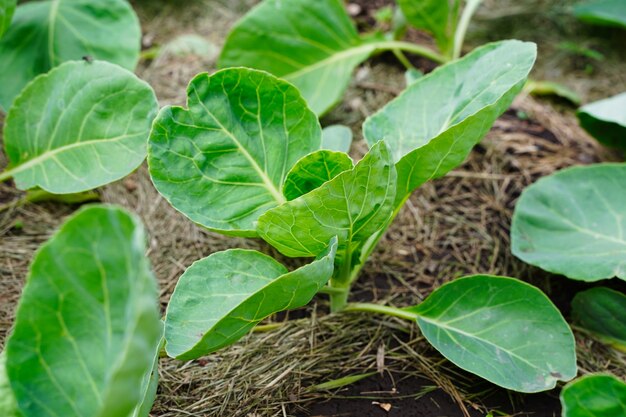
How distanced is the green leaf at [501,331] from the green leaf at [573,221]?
0.61ft

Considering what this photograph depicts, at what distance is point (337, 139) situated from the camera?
1563 mm

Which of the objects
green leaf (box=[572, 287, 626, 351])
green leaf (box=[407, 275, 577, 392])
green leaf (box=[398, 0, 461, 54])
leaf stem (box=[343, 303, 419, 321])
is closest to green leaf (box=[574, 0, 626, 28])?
green leaf (box=[398, 0, 461, 54])

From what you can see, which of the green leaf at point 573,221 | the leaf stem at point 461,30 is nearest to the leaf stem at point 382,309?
the green leaf at point 573,221

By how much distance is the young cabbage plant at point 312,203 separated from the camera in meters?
1.15

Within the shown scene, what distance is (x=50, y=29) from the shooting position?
1.92m

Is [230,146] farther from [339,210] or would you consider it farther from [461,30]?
[461,30]

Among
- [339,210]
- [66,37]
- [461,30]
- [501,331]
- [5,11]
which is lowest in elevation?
[501,331]

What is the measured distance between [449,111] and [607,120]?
0.64 m

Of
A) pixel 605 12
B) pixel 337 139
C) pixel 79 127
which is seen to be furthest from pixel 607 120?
pixel 79 127

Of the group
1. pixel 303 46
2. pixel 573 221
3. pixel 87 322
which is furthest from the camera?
pixel 303 46

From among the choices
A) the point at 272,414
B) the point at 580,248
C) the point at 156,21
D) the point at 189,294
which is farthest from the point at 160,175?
the point at 156,21

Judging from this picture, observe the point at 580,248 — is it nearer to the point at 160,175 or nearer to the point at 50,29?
the point at 160,175

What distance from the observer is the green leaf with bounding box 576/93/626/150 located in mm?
1793

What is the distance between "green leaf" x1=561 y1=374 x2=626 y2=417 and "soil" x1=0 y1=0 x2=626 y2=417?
308mm
